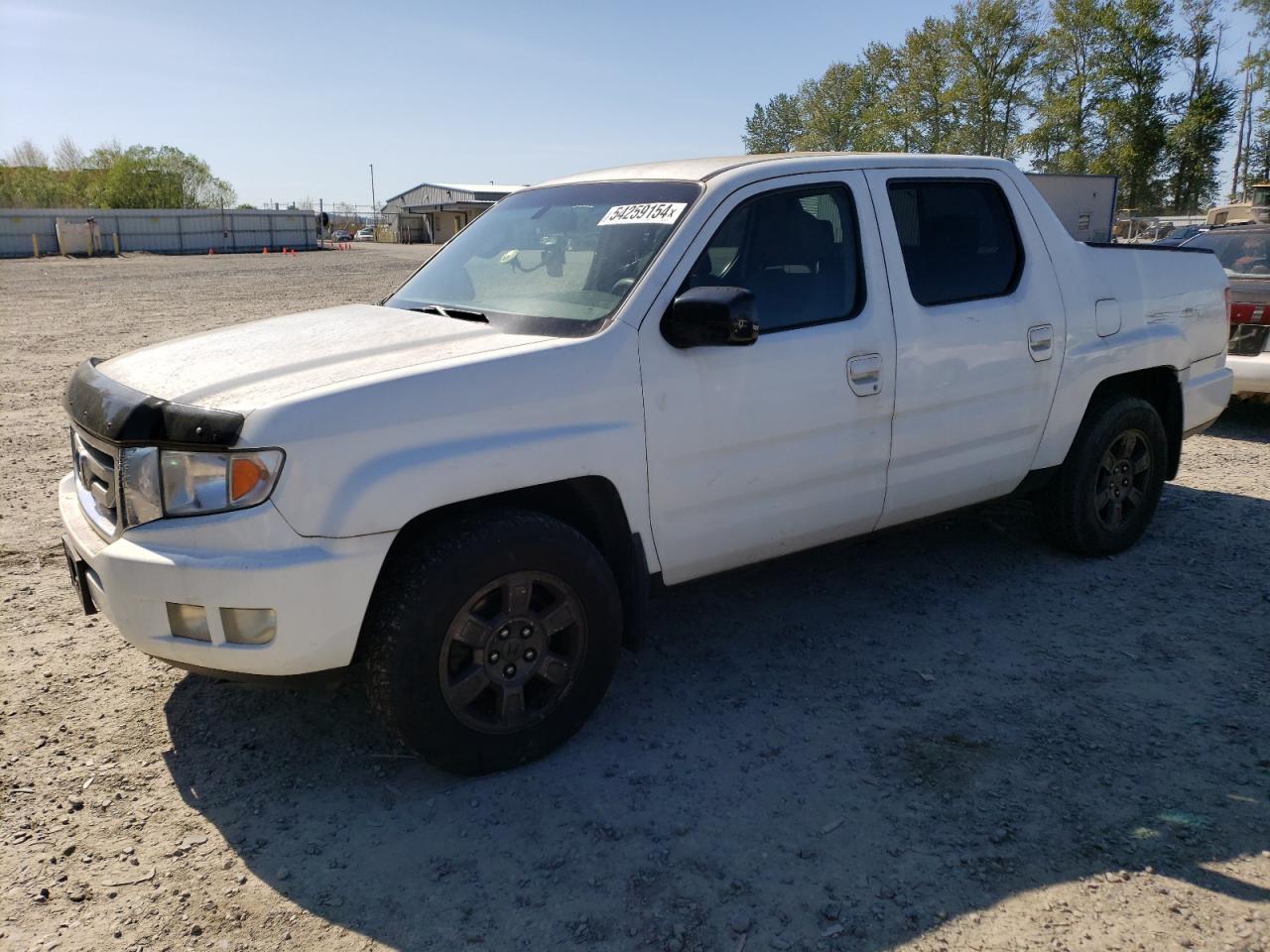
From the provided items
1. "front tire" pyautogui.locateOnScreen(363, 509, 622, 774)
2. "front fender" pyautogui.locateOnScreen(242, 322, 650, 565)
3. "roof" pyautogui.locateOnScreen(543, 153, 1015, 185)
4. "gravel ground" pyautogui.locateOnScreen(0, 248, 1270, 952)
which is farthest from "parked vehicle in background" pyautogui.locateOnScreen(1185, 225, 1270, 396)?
"front tire" pyautogui.locateOnScreen(363, 509, 622, 774)

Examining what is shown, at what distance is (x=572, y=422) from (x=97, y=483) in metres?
1.56

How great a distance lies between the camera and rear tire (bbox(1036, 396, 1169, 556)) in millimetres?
4961

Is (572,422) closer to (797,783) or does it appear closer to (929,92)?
(797,783)

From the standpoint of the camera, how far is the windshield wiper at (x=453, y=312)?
3.75 metres

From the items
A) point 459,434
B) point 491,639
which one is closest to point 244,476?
point 459,434

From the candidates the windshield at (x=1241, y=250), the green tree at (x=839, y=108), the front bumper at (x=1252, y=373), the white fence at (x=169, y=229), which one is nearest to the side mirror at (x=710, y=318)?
the front bumper at (x=1252, y=373)

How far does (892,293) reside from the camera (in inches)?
158

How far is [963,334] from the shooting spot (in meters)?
4.20

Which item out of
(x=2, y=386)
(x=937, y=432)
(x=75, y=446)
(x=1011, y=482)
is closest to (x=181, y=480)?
(x=75, y=446)

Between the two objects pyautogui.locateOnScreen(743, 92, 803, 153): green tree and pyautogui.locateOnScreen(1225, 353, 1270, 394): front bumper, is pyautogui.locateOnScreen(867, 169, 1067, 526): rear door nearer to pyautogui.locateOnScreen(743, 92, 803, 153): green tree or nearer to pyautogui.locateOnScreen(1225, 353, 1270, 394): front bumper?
pyautogui.locateOnScreen(1225, 353, 1270, 394): front bumper

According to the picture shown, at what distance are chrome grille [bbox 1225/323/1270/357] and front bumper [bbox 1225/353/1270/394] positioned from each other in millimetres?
67

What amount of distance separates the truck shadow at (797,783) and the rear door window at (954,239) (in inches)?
53.6

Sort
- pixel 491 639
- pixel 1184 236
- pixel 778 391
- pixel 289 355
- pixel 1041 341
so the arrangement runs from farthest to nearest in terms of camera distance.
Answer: pixel 1184 236 → pixel 1041 341 → pixel 778 391 → pixel 289 355 → pixel 491 639

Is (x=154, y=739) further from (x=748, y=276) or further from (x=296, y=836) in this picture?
(x=748, y=276)
